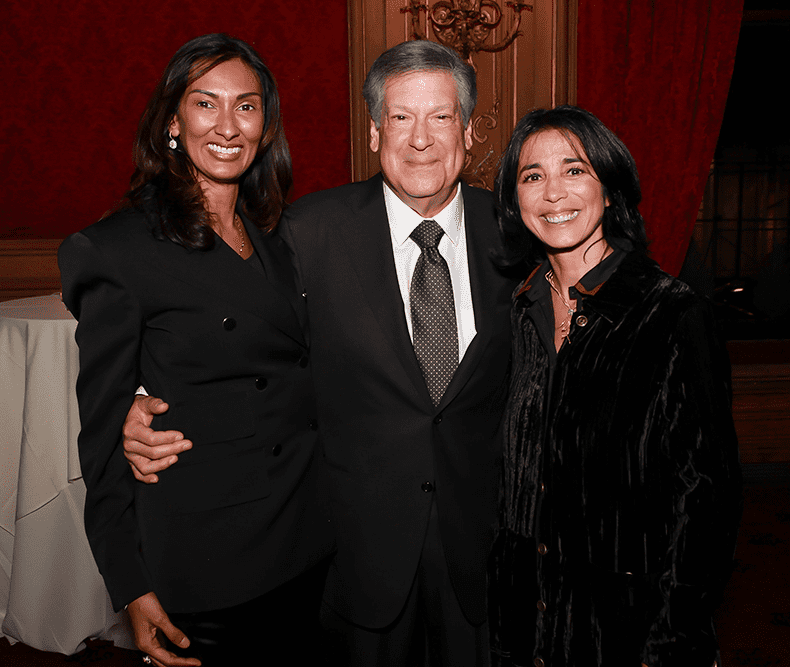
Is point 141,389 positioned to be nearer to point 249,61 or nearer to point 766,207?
point 249,61

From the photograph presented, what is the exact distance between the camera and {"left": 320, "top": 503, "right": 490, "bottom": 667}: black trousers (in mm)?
1419

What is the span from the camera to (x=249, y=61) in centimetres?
143

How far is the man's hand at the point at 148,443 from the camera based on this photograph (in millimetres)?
1210

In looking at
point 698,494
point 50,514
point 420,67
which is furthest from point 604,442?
point 50,514

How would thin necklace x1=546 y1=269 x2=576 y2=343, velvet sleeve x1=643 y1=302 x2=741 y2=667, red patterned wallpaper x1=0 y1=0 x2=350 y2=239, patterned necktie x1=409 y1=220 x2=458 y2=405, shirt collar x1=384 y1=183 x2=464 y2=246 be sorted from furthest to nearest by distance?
red patterned wallpaper x1=0 y1=0 x2=350 y2=239 < shirt collar x1=384 y1=183 x2=464 y2=246 < patterned necktie x1=409 y1=220 x2=458 y2=405 < thin necklace x1=546 y1=269 x2=576 y2=343 < velvet sleeve x1=643 y1=302 x2=741 y2=667

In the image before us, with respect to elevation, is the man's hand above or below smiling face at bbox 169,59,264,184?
below

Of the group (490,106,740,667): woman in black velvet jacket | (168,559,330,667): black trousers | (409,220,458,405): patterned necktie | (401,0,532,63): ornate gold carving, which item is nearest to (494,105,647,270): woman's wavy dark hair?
(490,106,740,667): woman in black velvet jacket

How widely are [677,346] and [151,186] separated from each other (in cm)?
107

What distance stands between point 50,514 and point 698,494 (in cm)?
218

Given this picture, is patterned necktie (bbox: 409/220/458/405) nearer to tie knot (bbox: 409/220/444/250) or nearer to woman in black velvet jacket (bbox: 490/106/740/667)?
tie knot (bbox: 409/220/444/250)

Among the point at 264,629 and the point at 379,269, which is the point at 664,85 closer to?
the point at 379,269

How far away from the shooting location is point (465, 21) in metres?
3.95

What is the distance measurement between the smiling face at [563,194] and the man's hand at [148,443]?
83cm

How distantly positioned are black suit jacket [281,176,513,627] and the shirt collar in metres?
0.05
